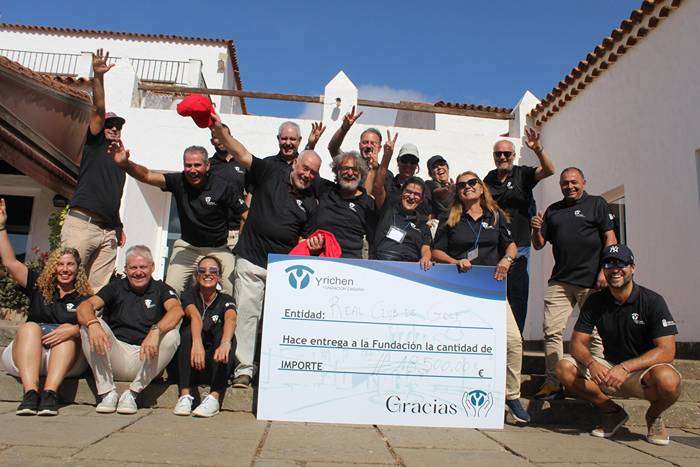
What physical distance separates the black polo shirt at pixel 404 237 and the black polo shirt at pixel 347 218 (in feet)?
0.34

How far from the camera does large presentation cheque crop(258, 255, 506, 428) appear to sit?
357 centimetres

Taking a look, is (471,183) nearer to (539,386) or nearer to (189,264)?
(539,386)

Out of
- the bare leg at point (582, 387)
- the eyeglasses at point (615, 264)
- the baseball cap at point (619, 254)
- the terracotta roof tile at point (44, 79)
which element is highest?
the terracotta roof tile at point (44, 79)

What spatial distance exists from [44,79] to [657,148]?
8.03 metres

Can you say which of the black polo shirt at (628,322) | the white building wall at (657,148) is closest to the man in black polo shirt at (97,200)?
the black polo shirt at (628,322)

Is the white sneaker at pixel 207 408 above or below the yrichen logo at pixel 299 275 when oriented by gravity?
below

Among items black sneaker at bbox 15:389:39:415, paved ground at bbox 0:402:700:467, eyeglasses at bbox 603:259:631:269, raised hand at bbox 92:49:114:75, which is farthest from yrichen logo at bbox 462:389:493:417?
raised hand at bbox 92:49:114:75

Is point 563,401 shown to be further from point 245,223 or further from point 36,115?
point 36,115

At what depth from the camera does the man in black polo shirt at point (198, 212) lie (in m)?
4.36

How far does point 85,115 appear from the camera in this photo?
8594 mm

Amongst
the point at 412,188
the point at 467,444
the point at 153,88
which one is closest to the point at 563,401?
the point at 467,444


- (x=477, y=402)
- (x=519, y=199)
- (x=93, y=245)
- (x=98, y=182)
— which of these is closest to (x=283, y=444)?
(x=477, y=402)

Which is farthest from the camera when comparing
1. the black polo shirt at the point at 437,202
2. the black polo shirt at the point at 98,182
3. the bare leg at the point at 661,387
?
the black polo shirt at the point at 437,202

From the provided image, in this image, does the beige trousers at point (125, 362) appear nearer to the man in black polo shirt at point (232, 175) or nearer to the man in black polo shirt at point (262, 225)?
the man in black polo shirt at point (262, 225)
